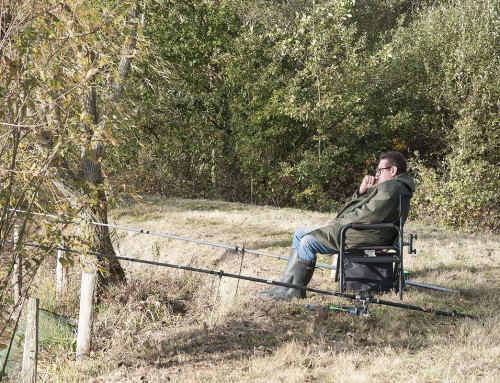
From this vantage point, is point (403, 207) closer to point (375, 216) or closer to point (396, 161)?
point (375, 216)

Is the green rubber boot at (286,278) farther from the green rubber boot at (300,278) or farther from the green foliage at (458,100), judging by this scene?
the green foliage at (458,100)

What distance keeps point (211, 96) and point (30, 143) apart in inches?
445

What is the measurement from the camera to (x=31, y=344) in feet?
15.9

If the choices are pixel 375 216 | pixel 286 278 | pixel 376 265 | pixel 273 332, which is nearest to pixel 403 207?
pixel 375 216

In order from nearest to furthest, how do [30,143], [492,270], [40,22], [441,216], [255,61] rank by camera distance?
[40,22] → [30,143] → [492,270] → [441,216] → [255,61]

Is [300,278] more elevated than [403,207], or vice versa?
[403,207]

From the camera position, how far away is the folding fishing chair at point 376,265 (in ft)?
19.4

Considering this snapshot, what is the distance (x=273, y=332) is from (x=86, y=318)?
1.62m

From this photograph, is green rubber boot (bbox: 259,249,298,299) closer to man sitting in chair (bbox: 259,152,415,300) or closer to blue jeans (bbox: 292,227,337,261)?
man sitting in chair (bbox: 259,152,415,300)

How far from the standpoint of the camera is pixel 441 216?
13383 millimetres

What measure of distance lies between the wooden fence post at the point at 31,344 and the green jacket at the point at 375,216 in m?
2.59

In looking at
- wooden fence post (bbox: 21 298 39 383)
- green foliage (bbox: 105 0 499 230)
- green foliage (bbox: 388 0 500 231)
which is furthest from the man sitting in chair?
green foliage (bbox: 105 0 499 230)

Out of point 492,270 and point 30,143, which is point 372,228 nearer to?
point 492,270

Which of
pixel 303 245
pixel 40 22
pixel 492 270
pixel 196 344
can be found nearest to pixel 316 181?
pixel 492 270
